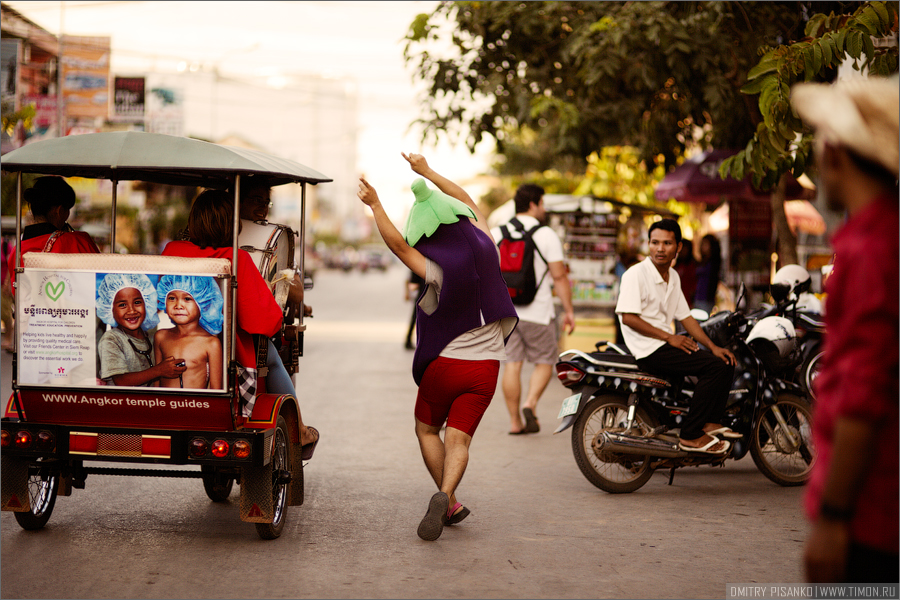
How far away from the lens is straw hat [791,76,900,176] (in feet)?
8.21

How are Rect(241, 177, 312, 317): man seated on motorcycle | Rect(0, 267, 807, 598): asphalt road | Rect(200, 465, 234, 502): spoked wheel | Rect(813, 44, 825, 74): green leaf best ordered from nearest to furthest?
Rect(0, 267, 807, 598): asphalt road < Rect(241, 177, 312, 317): man seated on motorcycle < Rect(200, 465, 234, 502): spoked wheel < Rect(813, 44, 825, 74): green leaf

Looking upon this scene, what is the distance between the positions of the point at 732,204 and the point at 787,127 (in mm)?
8044

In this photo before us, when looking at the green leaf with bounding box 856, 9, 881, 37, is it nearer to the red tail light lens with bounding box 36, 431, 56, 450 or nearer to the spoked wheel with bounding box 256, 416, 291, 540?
the spoked wheel with bounding box 256, 416, 291, 540

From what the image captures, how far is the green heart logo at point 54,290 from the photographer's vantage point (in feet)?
16.5

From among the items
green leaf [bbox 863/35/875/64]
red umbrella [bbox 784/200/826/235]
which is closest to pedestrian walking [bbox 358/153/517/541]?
green leaf [bbox 863/35/875/64]

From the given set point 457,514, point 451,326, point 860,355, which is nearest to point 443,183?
point 451,326

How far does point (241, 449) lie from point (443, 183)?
1.90 meters

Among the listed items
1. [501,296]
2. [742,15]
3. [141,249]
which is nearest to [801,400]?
[501,296]

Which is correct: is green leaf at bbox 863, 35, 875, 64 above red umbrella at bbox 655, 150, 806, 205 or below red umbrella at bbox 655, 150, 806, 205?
above

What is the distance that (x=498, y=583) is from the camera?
4691mm

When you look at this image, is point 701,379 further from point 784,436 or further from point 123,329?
point 123,329

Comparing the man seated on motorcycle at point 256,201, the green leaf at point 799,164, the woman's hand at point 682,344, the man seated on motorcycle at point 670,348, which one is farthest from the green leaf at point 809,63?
the man seated on motorcycle at point 256,201

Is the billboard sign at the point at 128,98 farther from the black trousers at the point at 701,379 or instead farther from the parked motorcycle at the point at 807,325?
the black trousers at the point at 701,379

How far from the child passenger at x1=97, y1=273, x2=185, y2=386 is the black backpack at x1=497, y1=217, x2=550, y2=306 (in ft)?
14.4
